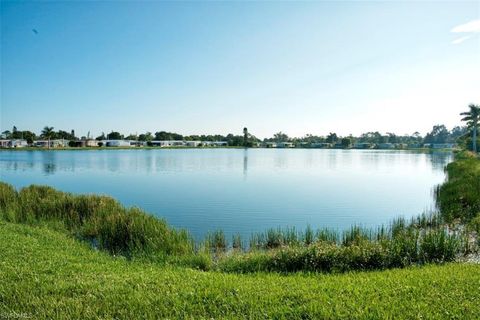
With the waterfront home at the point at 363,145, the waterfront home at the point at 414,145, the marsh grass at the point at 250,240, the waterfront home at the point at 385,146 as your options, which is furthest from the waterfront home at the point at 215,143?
the marsh grass at the point at 250,240

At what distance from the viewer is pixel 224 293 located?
5945 mm

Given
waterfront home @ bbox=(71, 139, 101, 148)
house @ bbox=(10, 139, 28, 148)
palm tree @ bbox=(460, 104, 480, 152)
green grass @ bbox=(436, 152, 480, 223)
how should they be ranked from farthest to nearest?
waterfront home @ bbox=(71, 139, 101, 148)
house @ bbox=(10, 139, 28, 148)
palm tree @ bbox=(460, 104, 480, 152)
green grass @ bbox=(436, 152, 480, 223)

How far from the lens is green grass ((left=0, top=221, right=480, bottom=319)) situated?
5207mm

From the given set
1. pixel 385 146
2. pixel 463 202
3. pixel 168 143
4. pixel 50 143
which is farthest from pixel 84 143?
pixel 385 146

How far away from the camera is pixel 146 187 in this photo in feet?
98.3

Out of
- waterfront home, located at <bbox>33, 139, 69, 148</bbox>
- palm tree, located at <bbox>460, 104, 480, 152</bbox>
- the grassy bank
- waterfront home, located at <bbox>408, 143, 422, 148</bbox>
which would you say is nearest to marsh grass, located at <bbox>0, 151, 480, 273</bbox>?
the grassy bank

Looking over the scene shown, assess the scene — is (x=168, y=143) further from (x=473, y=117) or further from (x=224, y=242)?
(x=224, y=242)

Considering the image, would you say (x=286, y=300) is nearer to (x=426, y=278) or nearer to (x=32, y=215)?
(x=426, y=278)

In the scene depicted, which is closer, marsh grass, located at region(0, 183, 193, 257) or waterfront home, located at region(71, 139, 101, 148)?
marsh grass, located at region(0, 183, 193, 257)

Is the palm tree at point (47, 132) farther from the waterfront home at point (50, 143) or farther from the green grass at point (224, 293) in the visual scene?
the green grass at point (224, 293)

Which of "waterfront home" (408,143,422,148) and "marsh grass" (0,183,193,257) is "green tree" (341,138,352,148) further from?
"marsh grass" (0,183,193,257)

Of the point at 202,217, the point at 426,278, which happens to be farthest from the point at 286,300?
the point at 202,217

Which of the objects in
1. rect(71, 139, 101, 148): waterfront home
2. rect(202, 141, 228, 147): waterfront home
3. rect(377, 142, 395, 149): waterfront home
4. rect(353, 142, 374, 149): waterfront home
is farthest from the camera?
rect(353, 142, 374, 149): waterfront home

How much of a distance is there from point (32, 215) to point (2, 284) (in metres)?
9.94
